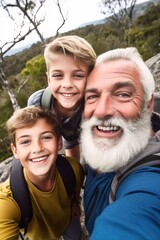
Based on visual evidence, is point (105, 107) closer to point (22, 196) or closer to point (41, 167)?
point (41, 167)

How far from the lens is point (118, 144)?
1469 mm

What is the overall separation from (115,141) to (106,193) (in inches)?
11.4

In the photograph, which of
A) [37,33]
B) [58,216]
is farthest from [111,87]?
[37,33]

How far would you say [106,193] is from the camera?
1414 millimetres

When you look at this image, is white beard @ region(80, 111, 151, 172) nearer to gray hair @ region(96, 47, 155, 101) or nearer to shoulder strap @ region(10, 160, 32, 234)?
gray hair @ region(96, 47, 155, 101)

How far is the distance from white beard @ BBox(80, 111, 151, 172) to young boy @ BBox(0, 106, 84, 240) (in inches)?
12.9

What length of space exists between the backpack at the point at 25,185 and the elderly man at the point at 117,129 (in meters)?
0.19

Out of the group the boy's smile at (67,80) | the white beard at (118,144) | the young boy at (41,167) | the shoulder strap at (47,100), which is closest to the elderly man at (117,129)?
the white beard at (118,144)

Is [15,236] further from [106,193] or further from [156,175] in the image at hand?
[156,175]

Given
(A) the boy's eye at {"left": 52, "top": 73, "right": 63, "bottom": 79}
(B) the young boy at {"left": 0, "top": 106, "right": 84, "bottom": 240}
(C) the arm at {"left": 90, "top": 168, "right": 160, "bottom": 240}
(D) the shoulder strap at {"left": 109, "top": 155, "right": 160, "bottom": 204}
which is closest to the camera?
(C) the arm at {"left": 90, "top": 168, "right": 160, "bottom": 240}

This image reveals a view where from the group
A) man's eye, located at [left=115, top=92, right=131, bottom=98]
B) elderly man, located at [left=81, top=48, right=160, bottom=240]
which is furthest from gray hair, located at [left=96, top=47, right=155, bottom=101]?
man's eye, located at [left=115, top=92, right=131, bottom=98]

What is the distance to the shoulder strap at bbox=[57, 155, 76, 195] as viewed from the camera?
1862 mm

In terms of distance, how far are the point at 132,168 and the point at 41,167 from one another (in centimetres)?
70

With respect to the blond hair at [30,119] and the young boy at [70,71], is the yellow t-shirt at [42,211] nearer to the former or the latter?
the blond hair at [30,119]
